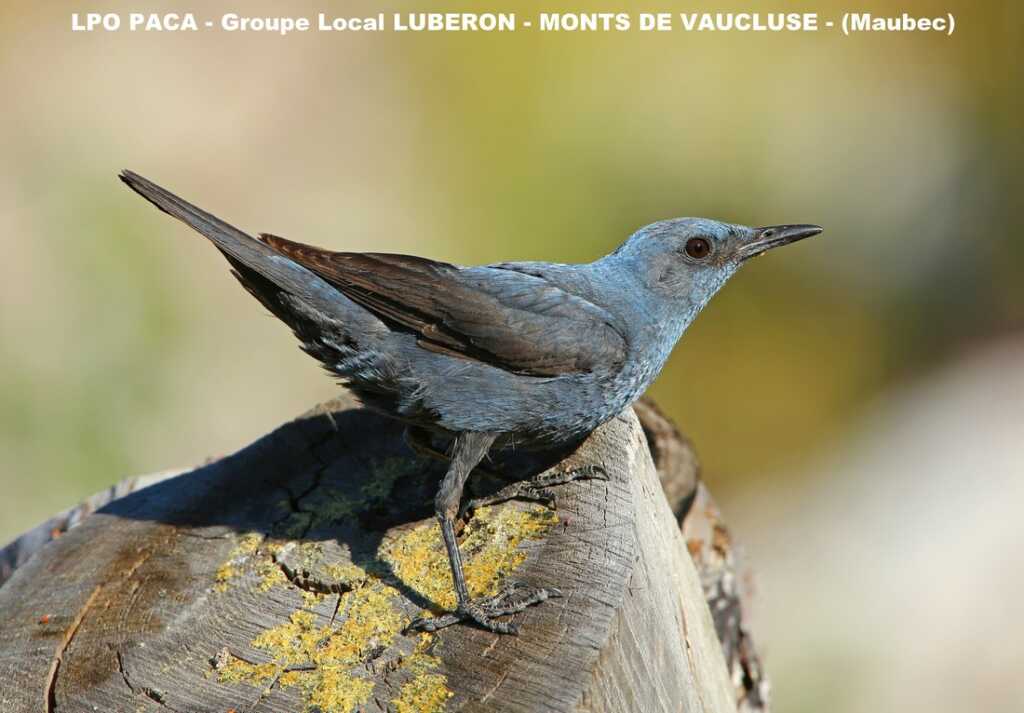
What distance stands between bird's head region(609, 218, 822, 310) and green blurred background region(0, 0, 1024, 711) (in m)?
3.26

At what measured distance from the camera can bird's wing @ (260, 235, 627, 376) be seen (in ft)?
12.4

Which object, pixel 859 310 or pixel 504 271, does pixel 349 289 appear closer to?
pixel 504 271

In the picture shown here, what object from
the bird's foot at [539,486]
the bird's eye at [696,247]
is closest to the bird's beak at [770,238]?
the bird's eye at [696,247]

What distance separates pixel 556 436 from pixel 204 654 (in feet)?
4.65

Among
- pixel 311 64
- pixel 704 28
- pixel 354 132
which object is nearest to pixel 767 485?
pixel 704 28

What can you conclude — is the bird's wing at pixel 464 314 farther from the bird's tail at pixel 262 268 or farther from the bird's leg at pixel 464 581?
the bird's leg at pixel 464 581

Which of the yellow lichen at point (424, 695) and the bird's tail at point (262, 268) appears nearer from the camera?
the yellow lichen at point (424, 695)

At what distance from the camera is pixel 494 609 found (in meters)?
3.04

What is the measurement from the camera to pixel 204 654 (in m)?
3.17

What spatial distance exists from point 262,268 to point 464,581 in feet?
4.31

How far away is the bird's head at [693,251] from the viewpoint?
13.7 ft

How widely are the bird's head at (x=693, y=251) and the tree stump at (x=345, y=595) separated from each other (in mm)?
588

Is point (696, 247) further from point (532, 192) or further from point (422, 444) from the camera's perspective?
point (532, 192)

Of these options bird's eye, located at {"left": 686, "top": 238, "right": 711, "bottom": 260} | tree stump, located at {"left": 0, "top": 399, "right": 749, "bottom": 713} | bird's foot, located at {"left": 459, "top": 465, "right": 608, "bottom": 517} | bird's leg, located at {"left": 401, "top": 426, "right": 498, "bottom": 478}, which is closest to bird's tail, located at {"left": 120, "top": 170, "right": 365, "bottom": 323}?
bird's leg, located at {"left": 401, "top": 426, "right": 498, "bottom": 478}
